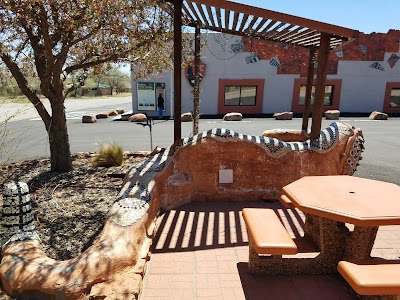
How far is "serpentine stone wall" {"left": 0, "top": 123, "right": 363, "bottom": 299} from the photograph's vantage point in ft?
9.25

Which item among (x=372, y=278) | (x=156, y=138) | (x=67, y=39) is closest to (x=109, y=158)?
(x=67, y=39)

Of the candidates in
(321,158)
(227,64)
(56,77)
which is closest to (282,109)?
(227,64)

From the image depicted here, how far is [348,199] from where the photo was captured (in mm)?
3178

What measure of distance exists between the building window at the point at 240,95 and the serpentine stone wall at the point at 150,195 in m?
14.1

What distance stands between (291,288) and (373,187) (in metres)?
1.57

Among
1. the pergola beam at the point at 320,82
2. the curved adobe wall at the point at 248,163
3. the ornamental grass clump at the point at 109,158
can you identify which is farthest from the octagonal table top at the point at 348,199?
the ornamental grass clump at the point at 109,158

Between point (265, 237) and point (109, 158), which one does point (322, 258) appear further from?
point (109, 158)

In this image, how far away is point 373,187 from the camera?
3.56 meters

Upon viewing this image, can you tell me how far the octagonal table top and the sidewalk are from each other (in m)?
0.87

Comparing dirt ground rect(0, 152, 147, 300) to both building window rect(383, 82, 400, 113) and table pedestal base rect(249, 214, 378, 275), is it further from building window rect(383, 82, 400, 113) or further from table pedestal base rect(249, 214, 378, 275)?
building window rect(383, 82, 400, 113)

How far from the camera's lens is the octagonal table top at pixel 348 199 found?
2.77 metres

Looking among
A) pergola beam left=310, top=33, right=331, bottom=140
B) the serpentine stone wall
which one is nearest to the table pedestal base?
the serpentine stone wall

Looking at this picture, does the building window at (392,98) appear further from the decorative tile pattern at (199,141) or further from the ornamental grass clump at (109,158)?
the ornamental grass clump at (109,158)

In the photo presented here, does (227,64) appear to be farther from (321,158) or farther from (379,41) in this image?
(321,158)
